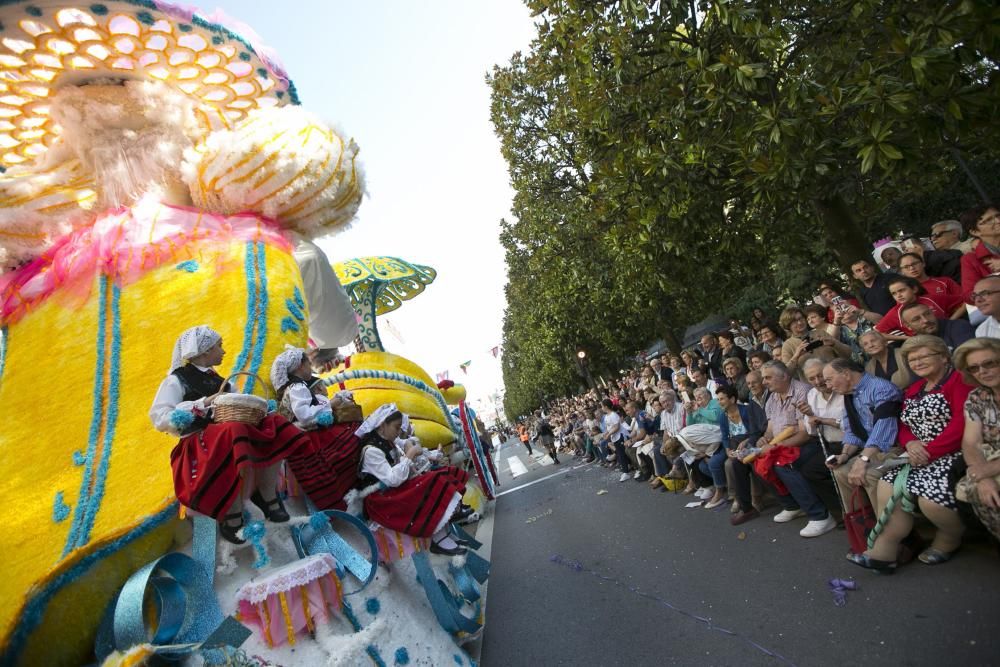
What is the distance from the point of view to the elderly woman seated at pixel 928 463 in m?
2.94

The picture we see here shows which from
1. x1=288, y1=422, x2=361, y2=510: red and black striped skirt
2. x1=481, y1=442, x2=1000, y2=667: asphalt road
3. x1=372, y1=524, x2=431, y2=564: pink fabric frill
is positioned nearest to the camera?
x1=481, y1=442, x2=1000, y2=667: asphalt road

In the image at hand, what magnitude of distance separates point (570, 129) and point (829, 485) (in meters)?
5.60

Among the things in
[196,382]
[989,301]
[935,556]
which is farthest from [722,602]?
[196,382]

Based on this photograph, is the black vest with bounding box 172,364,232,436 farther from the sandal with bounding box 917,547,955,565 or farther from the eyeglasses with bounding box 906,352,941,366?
the sandal with bounding box 917,547,955,565

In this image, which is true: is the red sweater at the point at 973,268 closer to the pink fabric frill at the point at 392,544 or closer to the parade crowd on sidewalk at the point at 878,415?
the parade crowd on sidewalk at the point at 878,415

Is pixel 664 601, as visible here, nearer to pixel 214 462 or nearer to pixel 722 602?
pixel 722 602

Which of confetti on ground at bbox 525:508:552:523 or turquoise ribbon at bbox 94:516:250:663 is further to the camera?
confetti on ground at bbox 525:508:552:523

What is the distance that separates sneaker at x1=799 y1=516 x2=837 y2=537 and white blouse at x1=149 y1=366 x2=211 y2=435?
4080mm

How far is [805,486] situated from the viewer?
14.5ft

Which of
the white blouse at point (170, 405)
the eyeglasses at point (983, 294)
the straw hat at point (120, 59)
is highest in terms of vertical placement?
the straw hat at point (120, 59)

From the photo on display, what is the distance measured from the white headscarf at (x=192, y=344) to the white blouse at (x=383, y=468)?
3.98 ft

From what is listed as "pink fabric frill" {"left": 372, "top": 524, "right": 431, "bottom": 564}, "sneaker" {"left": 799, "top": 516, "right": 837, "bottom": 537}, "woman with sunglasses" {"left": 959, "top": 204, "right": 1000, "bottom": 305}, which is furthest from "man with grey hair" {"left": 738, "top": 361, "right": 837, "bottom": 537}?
"pink fabric frill" {"left": 372, "top": 524, "right": 431, "bottom": 564}

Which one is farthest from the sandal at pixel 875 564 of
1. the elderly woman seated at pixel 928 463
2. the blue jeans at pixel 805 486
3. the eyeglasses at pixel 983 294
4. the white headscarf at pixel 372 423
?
the white headscarf at pixel 372 423

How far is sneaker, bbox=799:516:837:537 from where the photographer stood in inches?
165
